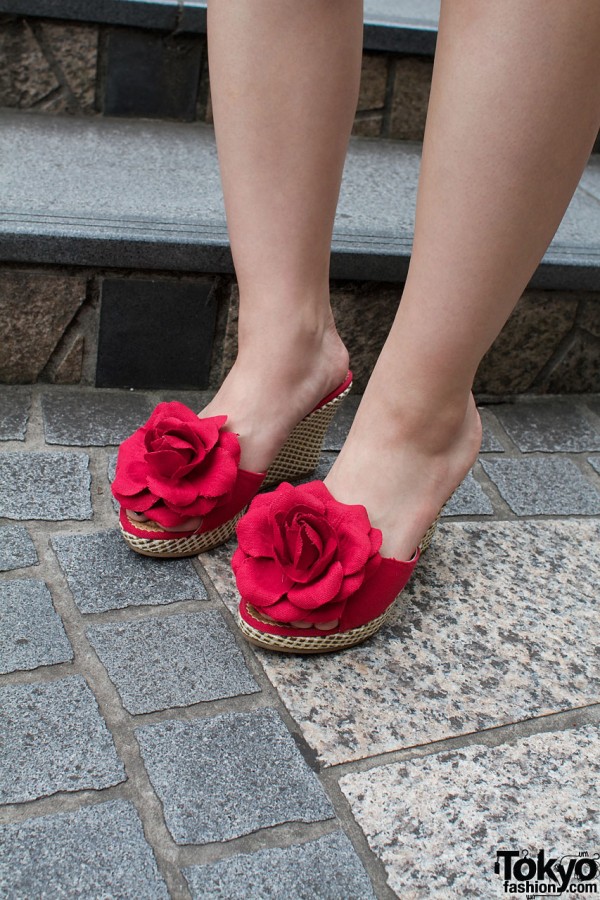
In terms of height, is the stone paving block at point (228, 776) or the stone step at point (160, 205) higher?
the stone step at point (160, 205)

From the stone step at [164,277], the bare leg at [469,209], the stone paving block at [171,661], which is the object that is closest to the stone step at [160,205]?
the stone step at [164,277]

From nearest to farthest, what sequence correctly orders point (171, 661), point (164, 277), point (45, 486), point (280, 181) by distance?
point (171, 661) < point (280, 181) < point (45, 486) < point (164, 277)

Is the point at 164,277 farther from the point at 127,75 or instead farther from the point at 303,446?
the point at 127,75

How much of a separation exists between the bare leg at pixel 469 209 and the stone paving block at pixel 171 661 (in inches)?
8.9

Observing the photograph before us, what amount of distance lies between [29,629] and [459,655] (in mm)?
511

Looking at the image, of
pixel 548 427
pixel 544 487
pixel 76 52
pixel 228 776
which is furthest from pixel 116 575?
pixel 76 52

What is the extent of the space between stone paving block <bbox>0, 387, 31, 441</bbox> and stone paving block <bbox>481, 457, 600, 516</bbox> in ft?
2.48

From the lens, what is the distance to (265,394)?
49.3 inches

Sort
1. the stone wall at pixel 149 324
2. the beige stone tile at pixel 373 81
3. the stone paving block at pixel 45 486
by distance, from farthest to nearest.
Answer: the beige stone tile at pixel 373 81
the stone wall at pixel 149 324
the stone paving block at pixel 45 486

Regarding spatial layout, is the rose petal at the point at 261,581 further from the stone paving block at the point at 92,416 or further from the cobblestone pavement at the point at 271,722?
the stone paving block at the point at 92,416

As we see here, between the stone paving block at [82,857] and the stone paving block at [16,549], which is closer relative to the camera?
the stone paving block at [82,857]

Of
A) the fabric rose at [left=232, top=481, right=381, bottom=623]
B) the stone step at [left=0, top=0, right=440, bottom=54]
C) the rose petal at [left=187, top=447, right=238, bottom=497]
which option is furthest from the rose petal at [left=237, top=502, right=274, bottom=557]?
the stone step at [left=0, top=0, right=440, bottom=54]

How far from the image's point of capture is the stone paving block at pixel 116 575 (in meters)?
1.15

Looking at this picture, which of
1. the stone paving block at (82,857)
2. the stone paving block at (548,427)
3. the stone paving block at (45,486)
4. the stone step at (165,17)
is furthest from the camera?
the stone step at (165,17)
